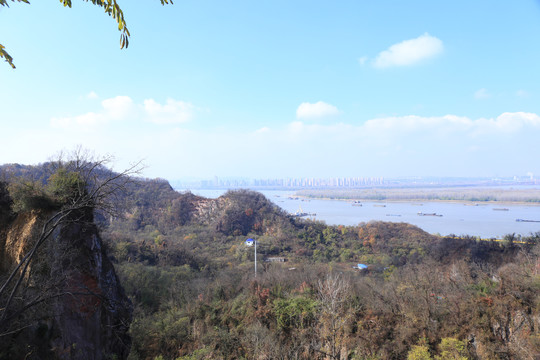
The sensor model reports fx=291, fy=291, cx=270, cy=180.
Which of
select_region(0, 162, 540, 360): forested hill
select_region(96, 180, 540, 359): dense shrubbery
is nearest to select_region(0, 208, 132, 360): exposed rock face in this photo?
select_region(0, 162, 540, 360): forested hill

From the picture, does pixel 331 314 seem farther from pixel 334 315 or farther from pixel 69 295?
pixel 69 295

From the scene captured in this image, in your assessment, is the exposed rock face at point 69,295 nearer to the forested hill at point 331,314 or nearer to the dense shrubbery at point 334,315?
the forested hill at point 331,314

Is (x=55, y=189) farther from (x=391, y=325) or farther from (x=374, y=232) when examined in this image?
(x=374, y=232)

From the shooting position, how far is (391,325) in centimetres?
1039

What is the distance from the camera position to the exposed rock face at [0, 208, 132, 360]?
542 centimetres

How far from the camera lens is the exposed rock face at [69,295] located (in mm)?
5422

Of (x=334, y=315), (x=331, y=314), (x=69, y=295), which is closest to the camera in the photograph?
(x=69, y=295)

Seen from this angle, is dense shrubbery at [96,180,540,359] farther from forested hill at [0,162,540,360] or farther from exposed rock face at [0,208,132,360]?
exposed rock face at [0,208,132,360]

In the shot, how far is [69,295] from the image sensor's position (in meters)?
6.15

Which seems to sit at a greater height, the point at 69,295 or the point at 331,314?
the point at 69,295

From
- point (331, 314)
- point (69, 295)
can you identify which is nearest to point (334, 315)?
point (331, 314)

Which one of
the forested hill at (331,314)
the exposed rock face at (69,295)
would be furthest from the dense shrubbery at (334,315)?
the exposed rock face at (69,295)

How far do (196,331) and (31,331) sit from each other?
6.13m

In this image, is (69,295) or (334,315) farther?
(334,315)
